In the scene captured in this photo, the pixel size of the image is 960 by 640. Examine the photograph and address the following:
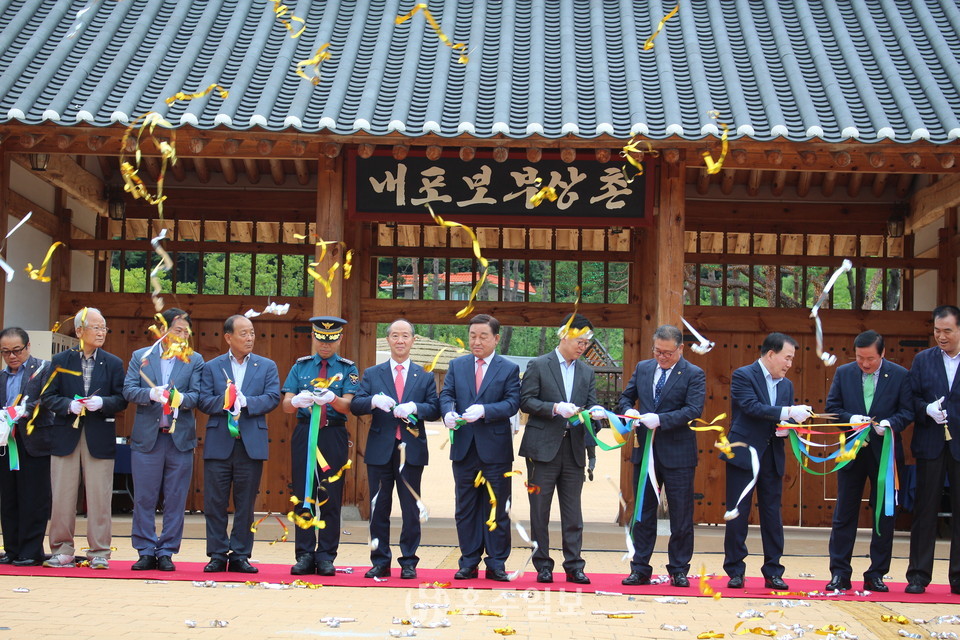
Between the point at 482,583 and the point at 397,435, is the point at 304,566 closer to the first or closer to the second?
the point at 397,435

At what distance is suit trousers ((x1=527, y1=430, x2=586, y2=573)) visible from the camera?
23.2 ft

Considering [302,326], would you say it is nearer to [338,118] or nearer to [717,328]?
[338,118]

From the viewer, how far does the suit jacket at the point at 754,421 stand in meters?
7.12

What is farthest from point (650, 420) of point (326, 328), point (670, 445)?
point (326, 328)

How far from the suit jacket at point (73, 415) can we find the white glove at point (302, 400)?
1.21 meters

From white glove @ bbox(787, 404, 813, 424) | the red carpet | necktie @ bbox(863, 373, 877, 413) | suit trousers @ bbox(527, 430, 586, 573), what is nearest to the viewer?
the red carpet

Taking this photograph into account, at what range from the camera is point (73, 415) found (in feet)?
24.0

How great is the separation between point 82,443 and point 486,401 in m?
2.67

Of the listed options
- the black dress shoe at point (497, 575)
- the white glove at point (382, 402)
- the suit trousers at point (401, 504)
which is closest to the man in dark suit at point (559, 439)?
the black dress shoe at point (497, 575)

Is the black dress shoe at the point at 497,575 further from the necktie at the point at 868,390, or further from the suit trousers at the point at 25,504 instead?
the suit trousers at the point at 25,504

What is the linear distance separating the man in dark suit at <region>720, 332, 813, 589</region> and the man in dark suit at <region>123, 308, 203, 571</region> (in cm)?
350

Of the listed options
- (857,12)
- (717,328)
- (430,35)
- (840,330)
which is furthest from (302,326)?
Result: (857,12)

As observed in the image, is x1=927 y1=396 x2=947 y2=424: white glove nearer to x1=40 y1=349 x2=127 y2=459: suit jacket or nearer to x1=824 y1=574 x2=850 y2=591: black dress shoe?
x1=824 y1=574 x2=850 y2=591: black dress shoe

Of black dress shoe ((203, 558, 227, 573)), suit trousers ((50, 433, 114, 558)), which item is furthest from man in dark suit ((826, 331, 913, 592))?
suit trousers ((50, 433, 114, 558))
